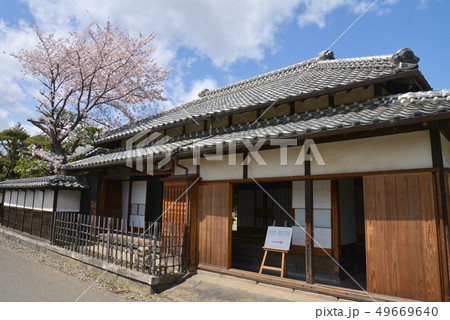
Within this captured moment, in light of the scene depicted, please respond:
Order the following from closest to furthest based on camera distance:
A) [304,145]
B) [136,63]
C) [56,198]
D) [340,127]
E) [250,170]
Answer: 1. [340,127]
2. [304,145]
3. [250,170]
4. [56,198]
5. [136,63]

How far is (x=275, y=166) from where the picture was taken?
257 inches

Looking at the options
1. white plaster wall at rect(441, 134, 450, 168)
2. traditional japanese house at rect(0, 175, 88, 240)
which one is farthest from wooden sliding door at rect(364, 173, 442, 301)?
traditional japanese house at rect(0, 175, 88, 240)

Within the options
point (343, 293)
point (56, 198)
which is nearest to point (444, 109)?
point (343, 293)

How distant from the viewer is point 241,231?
14.1 metres

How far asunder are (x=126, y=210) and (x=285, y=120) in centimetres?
806

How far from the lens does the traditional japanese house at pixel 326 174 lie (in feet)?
15.0

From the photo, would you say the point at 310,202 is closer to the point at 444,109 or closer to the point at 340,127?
the point at 340,127

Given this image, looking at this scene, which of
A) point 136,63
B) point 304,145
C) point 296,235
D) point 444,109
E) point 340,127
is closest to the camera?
point 444,109

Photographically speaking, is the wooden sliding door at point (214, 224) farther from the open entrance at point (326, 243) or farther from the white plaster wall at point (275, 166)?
the open entrance at point (326, 243)

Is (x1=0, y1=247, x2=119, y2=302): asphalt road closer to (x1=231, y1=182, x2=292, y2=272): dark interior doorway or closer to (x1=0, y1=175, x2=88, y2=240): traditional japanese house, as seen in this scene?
(x1=0, y1=175, x2=88, y2=240): traditional japanese house

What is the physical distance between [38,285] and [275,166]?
21.6 ft

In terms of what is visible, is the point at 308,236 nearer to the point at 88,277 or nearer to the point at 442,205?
the point at 442,205

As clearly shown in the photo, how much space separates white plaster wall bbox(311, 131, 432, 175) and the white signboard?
1936 millimetres

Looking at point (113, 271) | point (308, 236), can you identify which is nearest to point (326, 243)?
point (308, 236)
